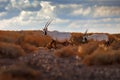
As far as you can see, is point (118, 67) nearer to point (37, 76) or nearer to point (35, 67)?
point (35, 67)

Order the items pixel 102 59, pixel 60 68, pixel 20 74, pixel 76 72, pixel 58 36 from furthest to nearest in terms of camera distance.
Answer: pixel 58 36, pixel 102 59, pixel 60 68, pixel 76 72, pixel 20 74

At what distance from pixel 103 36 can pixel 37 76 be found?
2807cm

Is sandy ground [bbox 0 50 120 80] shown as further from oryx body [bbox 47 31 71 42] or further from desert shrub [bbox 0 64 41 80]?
oryx body [bbox 47 31 71 42]

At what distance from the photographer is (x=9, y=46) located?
20.5 m

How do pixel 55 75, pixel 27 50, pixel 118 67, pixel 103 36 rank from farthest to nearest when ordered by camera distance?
1. pixel 103 36
2. pixel 27 50
3. pixel 118 67
4. pixel 55 75

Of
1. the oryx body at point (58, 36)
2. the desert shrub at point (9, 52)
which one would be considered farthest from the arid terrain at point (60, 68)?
the oryx body at point (58, 36)

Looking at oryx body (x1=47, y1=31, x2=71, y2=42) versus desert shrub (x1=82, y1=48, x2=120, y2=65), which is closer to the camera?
desert shrub (x1=82, y1=48, x2=120, y2=65)

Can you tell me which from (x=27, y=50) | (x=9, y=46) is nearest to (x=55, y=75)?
(x=9, y=46)

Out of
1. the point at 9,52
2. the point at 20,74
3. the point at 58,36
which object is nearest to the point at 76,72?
the point at 20,74

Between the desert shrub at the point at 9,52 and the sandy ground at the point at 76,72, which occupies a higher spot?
the desert shrub at the point at 9,52

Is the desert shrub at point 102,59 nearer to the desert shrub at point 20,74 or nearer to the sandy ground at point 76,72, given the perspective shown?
the sandy ground at point 76,72

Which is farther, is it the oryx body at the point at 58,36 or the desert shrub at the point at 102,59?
the oryx body at the point at 58,36

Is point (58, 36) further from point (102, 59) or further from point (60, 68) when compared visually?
point (60, 68)

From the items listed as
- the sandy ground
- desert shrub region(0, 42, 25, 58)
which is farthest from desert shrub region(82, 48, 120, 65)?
desert shrub region(0, 42, 25, 58)
